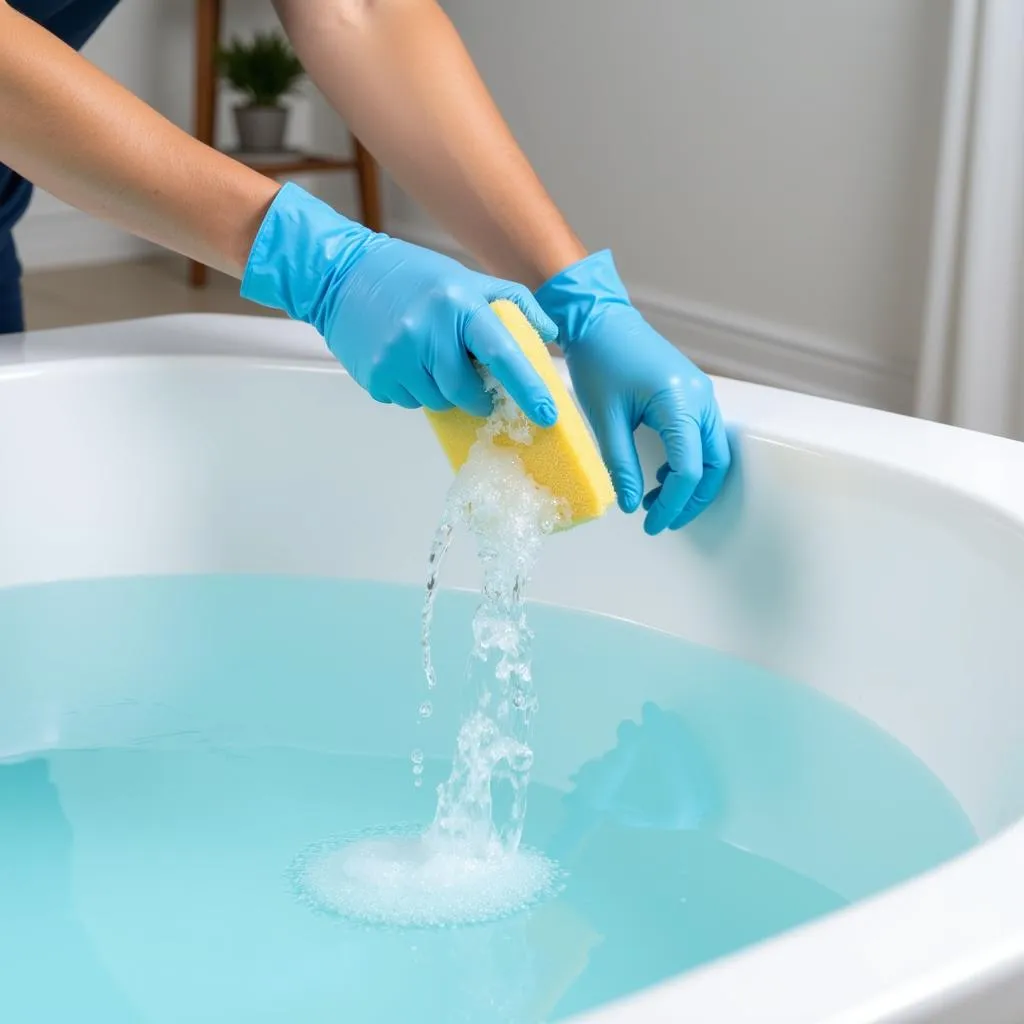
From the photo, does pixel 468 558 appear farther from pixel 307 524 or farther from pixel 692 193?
pixel 692 193

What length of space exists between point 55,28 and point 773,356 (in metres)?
1.88

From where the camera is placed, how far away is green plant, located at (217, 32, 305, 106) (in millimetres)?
3627

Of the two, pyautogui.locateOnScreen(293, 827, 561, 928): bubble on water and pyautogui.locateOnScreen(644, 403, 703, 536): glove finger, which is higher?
pyautogui.locateOnScreen(644, 403, 703, 536): glove finger

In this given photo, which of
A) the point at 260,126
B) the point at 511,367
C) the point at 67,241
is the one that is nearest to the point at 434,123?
the point at 511,367


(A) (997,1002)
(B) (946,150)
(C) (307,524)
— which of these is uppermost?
(B) (946,150)

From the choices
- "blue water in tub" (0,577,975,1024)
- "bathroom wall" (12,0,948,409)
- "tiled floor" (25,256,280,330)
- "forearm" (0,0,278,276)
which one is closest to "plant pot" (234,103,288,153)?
"tiled floor" (25,256,280,330)

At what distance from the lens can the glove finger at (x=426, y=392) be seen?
3.37ft

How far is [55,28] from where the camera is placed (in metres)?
1.47

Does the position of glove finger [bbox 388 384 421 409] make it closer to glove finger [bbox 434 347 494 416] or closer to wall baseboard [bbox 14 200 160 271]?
glove finger [bbox 434 347 494 416]

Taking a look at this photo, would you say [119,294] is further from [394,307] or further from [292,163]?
[394,307]

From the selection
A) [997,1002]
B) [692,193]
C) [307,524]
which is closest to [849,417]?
[307,524]

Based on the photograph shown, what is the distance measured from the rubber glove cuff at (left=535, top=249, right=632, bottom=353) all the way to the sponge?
0.71 feet

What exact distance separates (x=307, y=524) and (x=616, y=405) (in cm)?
34

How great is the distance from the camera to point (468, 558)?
4.48 feet
